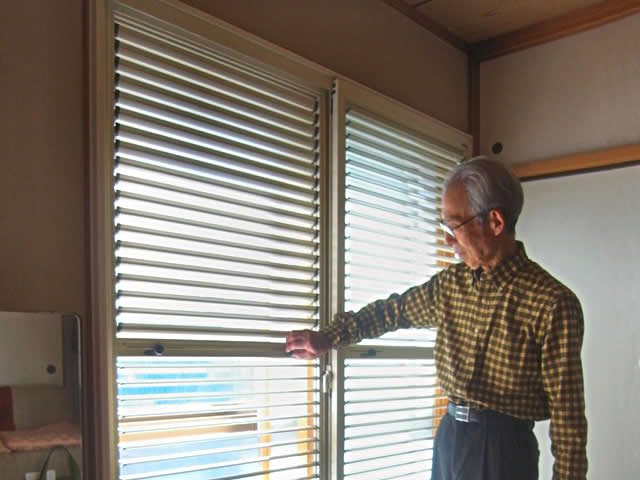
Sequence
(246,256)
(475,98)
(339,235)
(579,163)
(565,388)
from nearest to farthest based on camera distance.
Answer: (565,388) < (246,256) < (339,235) < (579,163) < (475,98)

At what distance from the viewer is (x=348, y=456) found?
6.57 ft

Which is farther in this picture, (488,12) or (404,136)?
(488,12)

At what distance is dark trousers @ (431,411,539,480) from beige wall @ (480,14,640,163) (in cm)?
129

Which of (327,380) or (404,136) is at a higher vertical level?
(404,136)

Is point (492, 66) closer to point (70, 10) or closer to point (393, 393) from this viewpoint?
point (393, 393)


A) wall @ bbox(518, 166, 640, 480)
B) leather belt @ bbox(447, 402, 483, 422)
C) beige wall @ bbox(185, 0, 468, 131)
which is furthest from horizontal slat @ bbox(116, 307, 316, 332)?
wall @ bbox(518, 166, 640, 480)

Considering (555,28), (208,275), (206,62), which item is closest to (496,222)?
(208,275)

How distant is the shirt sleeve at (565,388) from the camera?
146cm

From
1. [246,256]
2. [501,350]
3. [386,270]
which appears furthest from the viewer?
[386,270]

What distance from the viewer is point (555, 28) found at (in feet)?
8.17

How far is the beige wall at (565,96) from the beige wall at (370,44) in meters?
0.15

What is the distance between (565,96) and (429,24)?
604mm

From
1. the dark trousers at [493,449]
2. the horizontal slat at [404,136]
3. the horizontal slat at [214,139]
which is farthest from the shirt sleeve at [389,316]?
the horizontal slat at [404,136]

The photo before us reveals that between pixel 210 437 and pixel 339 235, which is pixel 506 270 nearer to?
pixel 339 235
